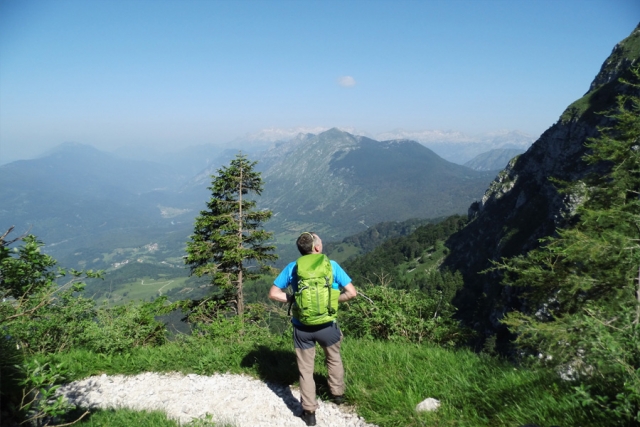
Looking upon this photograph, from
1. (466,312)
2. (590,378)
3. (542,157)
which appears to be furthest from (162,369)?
(542,157)

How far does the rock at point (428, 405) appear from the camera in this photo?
4230 millimetres

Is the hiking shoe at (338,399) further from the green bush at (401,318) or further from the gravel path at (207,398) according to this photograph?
the green bush at (401,318)

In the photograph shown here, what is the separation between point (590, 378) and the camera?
3.43m

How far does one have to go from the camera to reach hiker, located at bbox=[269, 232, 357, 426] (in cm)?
448

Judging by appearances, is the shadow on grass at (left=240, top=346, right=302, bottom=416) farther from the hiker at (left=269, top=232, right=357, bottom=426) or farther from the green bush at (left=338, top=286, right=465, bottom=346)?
the green bush at (left=338, top=286, right=465, bottom=346)

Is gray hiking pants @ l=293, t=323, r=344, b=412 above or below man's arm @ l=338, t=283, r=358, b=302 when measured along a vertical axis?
below

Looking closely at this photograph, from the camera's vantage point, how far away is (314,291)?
4453 millimetres

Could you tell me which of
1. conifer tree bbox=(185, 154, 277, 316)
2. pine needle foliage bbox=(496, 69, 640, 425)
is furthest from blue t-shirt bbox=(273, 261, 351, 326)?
conifer tree bbox=(185, 154, 277, 316)

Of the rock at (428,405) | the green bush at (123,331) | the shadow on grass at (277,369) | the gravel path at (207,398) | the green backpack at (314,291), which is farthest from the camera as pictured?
the green bush at (123,331)

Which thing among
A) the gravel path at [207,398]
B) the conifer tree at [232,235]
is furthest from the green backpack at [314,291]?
the conifer tree at [232,235]

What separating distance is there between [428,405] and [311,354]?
5.30 feet

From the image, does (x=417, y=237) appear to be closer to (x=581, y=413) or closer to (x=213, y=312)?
(x=213, y=312)

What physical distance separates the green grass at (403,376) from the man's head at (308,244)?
2104mm

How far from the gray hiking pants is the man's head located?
1.06 metres
